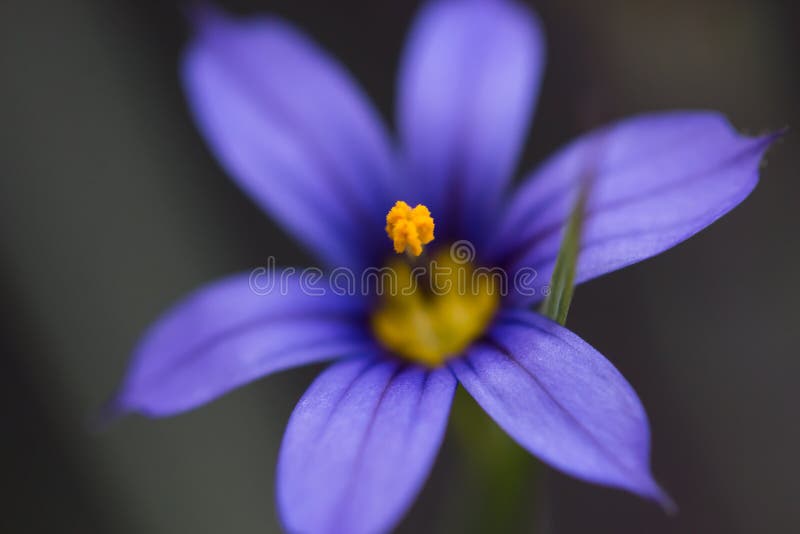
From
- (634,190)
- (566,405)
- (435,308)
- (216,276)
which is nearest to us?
(566,405)

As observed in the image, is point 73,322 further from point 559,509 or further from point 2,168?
point 559,509

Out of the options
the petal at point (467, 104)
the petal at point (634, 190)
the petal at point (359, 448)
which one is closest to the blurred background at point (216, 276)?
the petal at point (467, 104)

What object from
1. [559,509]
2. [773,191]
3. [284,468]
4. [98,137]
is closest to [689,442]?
[559,509]

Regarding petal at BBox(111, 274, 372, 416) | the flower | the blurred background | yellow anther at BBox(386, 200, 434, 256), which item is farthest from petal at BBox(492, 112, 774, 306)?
the blurred background

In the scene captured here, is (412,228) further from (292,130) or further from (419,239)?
(292,130)

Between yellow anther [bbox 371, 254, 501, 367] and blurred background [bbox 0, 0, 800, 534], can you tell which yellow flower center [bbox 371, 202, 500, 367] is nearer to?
yellow anther [bbox 371, 254, 501, 367]

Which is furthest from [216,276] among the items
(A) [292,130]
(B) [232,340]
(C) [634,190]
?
(C) [634,190]

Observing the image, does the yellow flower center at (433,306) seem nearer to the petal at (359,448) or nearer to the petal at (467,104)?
the petal at (467,104)
